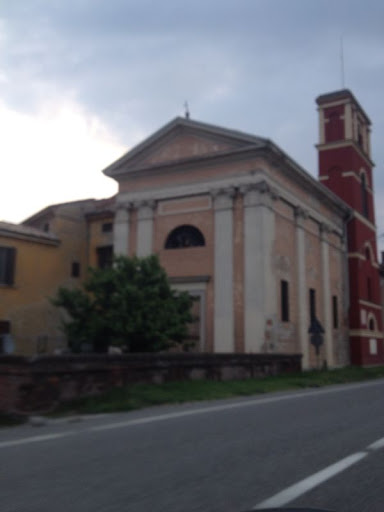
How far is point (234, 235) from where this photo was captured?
24016 mm

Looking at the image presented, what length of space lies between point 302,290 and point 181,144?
909cm

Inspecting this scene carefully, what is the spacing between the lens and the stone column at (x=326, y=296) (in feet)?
95.7

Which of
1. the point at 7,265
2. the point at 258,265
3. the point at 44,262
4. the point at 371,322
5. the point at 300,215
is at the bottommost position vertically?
the point at 371,322

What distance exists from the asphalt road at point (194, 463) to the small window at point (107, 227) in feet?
70.0

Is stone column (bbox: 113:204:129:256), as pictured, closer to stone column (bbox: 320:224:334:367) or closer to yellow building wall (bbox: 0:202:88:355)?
yellow building wall (bbox: 0:202:88:355)

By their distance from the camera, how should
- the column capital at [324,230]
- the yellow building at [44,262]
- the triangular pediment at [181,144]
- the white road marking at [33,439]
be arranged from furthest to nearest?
the column capital at [324,230]
the yellow building at [44,262]
the triangular pediment at [181,144]
the white road marking at [33,439]

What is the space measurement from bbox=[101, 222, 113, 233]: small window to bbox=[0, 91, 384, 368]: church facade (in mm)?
65

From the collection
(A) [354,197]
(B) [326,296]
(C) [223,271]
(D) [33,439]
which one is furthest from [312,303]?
(D) [33,439]

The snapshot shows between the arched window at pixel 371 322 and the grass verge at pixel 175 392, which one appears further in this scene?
the arched window at pixel 371 322

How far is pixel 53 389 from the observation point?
1002 cm

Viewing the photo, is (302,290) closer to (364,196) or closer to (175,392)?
(364,196)

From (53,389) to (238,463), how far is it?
545cm

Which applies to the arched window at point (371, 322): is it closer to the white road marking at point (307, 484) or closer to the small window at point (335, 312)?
the small window at point (335, 312)

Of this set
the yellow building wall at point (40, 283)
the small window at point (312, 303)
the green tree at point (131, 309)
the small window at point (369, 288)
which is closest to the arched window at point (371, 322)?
the small window at point (369, 288)
